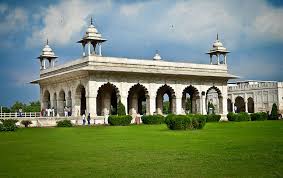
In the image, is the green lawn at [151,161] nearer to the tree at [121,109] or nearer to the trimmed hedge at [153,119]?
the trimmed hedge at [153,119]

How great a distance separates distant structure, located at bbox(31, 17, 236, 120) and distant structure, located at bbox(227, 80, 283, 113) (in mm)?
11631

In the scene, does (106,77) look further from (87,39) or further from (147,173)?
(147,173)

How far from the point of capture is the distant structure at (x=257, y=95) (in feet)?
169

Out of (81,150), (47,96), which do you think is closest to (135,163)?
(81,150)

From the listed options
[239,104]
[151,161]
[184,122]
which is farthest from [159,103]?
[151,161]

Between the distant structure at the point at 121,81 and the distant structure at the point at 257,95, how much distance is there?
458 inches

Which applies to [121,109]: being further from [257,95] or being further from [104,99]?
[257,95]

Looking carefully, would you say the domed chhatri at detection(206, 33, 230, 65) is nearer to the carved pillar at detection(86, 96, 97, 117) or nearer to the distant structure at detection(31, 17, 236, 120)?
the distant structure at detection(31, 17, 236, 120)

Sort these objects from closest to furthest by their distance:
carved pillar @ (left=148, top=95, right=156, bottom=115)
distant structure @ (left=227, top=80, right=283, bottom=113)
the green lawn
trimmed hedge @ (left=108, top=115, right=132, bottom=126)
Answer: the green lawn, trimmed hedge @ (left=108, top=115, right=132, bottom=126), carved pillar @ (left=148, top=95, right=156, bottom=115), distant structure @ (left=227, top=80, right=283, bottom=113)

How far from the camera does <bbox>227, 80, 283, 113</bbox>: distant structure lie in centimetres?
5156

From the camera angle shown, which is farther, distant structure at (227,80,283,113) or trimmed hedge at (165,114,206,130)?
distant structure at (227,80,283,113)

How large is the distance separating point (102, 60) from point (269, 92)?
1032 inches

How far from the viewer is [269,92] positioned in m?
52.8

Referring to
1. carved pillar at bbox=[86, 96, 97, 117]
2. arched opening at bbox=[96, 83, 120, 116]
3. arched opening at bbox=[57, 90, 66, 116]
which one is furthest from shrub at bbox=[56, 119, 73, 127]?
arched opening at bbox=[57, 90, 66, 116]
